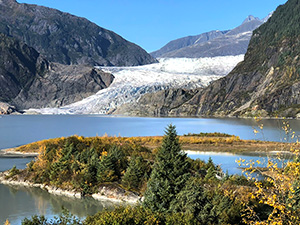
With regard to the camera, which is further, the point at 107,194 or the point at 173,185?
the point at 107,194

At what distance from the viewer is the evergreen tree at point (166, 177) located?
63.1 ft

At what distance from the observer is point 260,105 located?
172250mm

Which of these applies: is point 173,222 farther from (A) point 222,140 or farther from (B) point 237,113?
(B) point 237,113

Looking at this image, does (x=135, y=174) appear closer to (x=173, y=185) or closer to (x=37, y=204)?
(x=173, y=185)

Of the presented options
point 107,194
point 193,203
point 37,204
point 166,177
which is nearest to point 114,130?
point 107,194

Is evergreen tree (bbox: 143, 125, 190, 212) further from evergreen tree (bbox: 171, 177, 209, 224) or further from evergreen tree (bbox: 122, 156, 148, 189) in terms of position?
evergreen tree (bbox: 122, 156, 148, 189)

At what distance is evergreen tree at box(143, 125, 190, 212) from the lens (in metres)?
19.2

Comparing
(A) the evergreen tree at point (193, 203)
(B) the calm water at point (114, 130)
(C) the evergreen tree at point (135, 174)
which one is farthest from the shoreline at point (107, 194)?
(B) the calm water at point (114, 130)

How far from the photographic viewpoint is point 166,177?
22.7 metres

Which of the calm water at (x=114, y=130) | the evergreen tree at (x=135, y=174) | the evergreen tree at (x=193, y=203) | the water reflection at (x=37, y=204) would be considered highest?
the evergreen tree at (x=193, y=203)

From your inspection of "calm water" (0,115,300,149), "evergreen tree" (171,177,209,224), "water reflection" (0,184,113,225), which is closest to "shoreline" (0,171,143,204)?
"water reflection" (0,184,113,225)

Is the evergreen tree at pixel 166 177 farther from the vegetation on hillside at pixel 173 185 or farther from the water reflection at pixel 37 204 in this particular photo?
the water reflection at pixel 37 204

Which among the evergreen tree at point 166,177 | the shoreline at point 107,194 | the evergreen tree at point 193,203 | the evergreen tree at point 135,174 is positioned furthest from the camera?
the evergreen tree at point 135,174

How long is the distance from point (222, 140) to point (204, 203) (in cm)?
4699
